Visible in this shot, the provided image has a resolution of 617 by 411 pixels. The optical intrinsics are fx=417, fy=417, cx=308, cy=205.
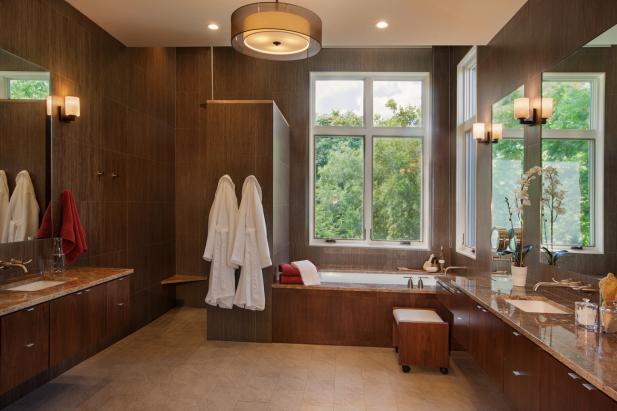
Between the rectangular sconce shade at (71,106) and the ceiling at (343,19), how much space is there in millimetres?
806

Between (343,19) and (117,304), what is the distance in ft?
9.79

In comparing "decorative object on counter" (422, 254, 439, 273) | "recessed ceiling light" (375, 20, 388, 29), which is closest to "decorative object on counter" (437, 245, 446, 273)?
"decorative object on counter" (422, 254, 439, 273)

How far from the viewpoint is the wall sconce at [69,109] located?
3260 mm

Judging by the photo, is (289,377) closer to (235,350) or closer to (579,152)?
(235,350)

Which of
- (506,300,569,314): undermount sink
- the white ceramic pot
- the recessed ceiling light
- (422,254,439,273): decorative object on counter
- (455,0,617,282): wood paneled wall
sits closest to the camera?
(506,300,569,314): undermount sink

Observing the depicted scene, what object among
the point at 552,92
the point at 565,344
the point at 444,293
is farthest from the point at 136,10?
the point at 565,344

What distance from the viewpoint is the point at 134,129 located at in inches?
177

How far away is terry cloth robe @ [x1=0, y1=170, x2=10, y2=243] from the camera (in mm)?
2746

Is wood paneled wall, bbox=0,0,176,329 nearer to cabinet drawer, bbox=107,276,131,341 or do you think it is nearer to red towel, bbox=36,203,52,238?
red towel, bbox=36,203,52,238

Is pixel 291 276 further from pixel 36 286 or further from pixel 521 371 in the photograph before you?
pixel 521 371

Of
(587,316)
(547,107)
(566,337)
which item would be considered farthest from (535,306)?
(547,107)

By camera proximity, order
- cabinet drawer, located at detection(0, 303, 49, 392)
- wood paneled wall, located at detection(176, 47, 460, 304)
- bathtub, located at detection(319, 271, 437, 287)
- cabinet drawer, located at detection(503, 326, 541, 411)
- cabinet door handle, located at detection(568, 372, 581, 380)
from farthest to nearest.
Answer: wood paneled wall, located at detection(176, 47, 460, 304)
bathtub, located at detection(319, 271, 437, 287)
cabinet drawer, located at detection(0, 303, 49, 392)
cabinet drawer, located at detection(503, 326, 541, 411)
cabinet door handle, located at detection(568, 372, 581, 380)

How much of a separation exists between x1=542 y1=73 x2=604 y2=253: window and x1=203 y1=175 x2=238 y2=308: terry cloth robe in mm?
2678

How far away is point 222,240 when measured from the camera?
13.4ft
